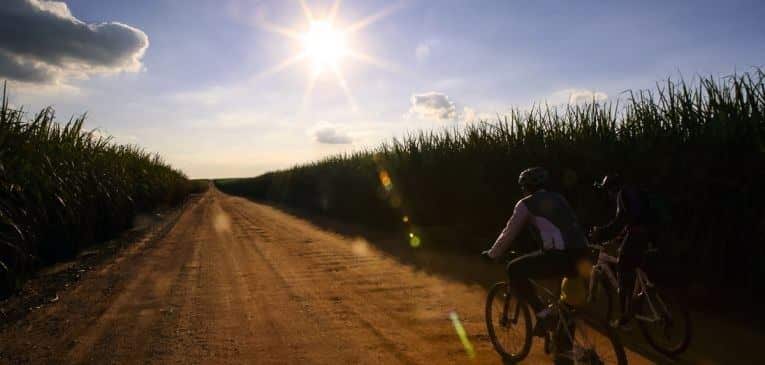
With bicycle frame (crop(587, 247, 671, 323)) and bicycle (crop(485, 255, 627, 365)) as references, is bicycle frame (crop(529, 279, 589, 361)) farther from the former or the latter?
bicycle frame (crop(587, 247, 671, 323))

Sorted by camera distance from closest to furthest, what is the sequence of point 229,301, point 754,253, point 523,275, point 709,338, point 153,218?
point 523,275, point 709,338, point 754,253, point 229,301, point 153,218

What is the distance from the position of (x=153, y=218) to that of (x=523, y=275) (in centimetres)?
2118

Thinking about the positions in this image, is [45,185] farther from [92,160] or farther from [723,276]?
[723,276]

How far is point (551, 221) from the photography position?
14.5ft

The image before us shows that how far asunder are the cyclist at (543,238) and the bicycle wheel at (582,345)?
0.24 metres

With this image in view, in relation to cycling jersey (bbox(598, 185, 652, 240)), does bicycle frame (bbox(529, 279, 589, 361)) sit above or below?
below

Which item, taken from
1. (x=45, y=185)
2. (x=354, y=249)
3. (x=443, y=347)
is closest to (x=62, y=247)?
(x=45, y=185)

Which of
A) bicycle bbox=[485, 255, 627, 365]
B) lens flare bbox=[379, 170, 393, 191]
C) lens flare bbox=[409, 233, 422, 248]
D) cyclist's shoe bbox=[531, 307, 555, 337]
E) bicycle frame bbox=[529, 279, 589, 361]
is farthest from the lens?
lens flare bbox=[379, 170, 393, 191]

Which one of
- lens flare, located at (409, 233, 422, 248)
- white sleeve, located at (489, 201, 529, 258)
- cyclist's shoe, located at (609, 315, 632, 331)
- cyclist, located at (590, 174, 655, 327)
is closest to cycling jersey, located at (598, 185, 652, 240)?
cyclist, located at (590, 174, 655, 327)

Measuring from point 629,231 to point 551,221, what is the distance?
163 cm

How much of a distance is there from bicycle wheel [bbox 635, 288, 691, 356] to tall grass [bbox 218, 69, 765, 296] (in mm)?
2038

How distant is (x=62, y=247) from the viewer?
10.8 metres

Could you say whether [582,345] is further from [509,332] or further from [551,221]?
[509,332]

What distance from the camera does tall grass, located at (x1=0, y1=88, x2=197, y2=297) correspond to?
25.3 ft
